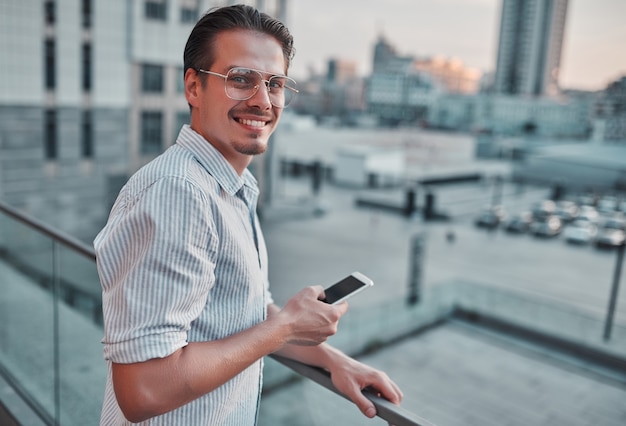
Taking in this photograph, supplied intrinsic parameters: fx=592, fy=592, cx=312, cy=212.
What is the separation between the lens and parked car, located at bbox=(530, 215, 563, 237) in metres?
29.5

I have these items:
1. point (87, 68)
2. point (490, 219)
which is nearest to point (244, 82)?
point (87, 68)

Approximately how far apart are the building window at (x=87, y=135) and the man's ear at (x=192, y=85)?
17.2 metres

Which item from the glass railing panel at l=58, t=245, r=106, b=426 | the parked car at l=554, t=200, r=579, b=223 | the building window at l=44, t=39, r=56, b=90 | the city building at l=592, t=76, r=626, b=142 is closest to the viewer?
the glass railing panel at l=58, t=245, r=106, b=426

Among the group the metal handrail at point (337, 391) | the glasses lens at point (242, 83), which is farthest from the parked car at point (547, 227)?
the glasses lens at point (242, 83)

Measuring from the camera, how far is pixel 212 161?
1.51 metres

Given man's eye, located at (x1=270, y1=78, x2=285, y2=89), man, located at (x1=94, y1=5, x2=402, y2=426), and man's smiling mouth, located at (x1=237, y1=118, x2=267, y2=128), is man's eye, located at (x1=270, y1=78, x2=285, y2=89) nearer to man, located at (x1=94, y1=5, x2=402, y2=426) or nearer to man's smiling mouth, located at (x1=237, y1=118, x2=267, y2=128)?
man, located at (x1=94, y1=5, x2=402, y2=426)

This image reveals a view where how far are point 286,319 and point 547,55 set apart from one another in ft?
445

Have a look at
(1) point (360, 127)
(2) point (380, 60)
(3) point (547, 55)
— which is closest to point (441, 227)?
(1) point (360, 127)

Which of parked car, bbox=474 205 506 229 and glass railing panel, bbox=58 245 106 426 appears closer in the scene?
glass railing panel, bbox=58 245 106 426

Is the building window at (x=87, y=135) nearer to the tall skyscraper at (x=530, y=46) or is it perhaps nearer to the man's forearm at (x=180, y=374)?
→ the man's forearm at (x=180, y=374)

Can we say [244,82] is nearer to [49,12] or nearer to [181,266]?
[181,266]

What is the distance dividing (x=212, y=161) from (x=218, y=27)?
1.11ft

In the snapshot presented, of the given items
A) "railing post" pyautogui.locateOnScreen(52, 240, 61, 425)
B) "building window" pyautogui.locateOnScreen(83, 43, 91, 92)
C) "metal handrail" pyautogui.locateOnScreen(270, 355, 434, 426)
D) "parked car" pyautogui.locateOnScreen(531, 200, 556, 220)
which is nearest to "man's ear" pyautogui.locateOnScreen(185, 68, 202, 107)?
"metal handrail" pyautogui.locateOnScreen(270, 355, 434, 426)

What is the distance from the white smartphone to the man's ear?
0.63m
